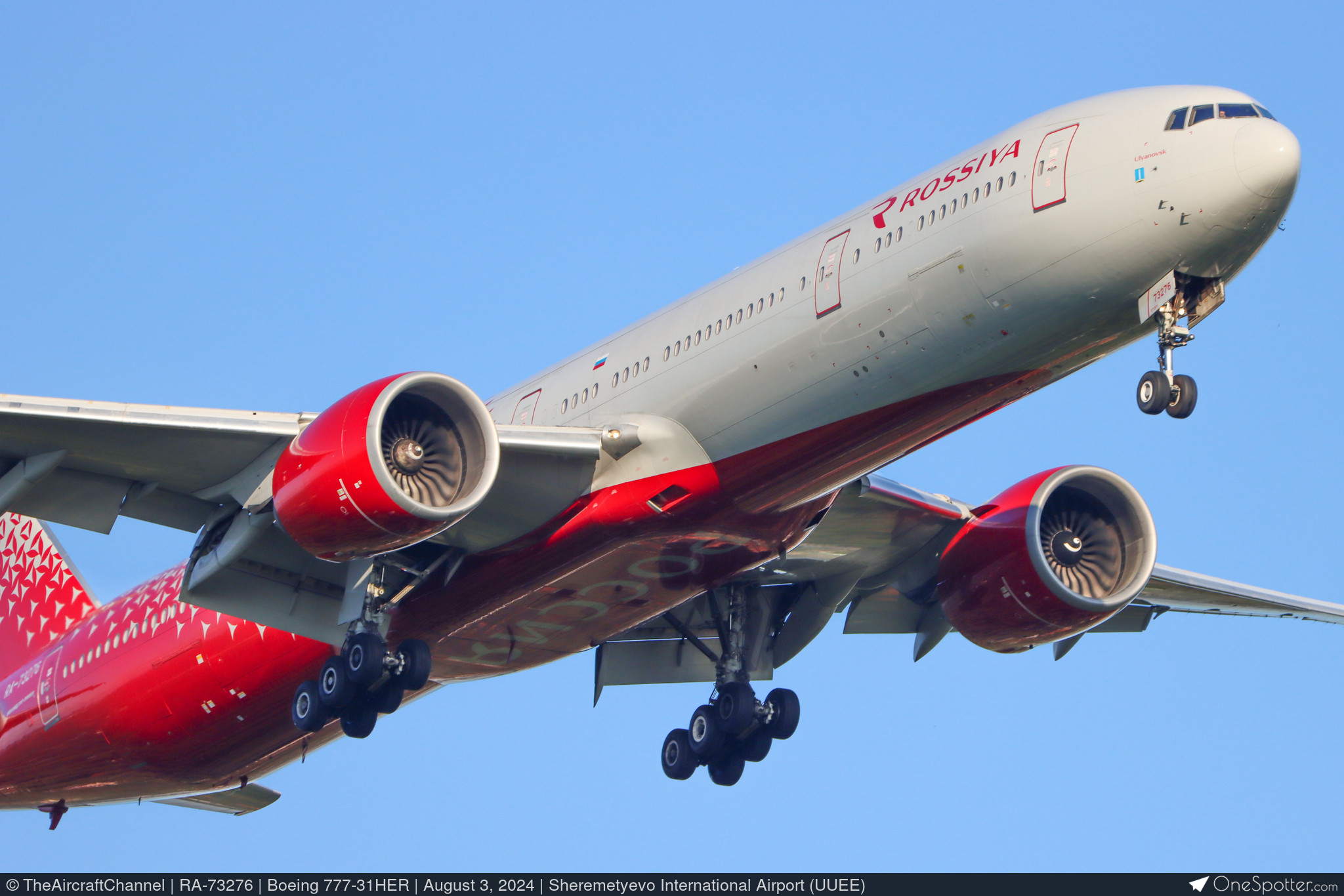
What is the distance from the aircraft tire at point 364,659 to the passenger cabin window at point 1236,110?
13478mm

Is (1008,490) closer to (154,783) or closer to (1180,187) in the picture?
(1180,187)

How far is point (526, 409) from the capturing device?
2497 cm

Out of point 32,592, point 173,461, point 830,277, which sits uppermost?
point 32,592

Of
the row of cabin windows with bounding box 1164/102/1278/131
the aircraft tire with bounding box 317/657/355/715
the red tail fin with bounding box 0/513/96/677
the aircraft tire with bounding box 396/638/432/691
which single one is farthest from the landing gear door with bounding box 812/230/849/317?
the red tail fin with bounding box 0/513/96/677

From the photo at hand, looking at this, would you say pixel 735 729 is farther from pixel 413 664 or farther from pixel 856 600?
pixel 413 664

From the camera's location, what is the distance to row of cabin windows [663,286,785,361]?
21.2 m

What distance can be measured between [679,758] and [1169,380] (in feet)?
42.2

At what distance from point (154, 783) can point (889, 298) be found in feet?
55.9

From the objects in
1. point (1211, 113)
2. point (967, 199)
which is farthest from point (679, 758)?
point (1211, 113)

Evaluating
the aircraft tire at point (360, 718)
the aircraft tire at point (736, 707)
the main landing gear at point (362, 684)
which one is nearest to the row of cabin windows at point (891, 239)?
the main landing gear at point (362, 684)

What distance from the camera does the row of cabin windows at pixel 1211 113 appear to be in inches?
716

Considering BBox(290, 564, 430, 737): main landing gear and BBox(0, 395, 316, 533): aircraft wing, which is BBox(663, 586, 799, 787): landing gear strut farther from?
BBox(0, 395, 316, 533): aircraft wing

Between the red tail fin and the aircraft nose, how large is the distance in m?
22.6

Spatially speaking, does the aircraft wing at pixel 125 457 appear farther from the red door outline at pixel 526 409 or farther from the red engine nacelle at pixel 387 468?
the red door outline at pixel 526 409
